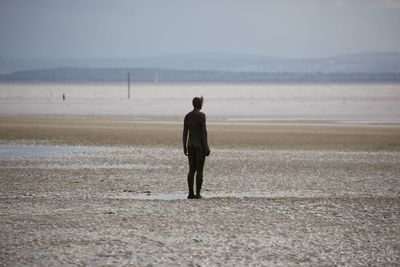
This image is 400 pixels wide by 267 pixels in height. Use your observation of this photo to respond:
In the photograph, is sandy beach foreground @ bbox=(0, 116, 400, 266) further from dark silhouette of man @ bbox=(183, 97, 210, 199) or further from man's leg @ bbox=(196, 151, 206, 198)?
dark silhouette of man @ bbox=(183, 97, 210, 199)

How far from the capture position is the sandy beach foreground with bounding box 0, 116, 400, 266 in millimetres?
10164

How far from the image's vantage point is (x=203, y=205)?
13938 mm

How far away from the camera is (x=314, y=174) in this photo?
19453 millimetres

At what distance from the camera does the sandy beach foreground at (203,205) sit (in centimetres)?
1016

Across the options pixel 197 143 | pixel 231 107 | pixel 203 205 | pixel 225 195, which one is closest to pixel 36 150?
pixel 225 195

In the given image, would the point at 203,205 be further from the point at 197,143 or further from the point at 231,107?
the point at 231,107

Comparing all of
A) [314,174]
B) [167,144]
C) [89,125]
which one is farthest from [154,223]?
[89,125]

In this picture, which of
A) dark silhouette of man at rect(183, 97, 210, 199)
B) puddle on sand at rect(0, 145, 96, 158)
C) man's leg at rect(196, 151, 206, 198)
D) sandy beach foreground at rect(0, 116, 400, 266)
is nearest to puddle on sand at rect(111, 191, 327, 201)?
sandy beach foreground at rect(0, 116, 400, 266)

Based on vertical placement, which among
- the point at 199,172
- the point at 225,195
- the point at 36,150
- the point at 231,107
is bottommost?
the point at 225,195

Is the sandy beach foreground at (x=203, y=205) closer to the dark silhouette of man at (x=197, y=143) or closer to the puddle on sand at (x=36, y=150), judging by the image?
the puddle on sand at (x=36, y=150)

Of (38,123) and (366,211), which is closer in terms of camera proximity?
(366,211)

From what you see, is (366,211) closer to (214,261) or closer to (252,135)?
(214,261)

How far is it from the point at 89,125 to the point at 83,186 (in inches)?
877

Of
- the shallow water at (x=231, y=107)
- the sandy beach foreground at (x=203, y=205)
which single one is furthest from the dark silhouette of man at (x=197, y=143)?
the shallow water at (x=231, y=107)
